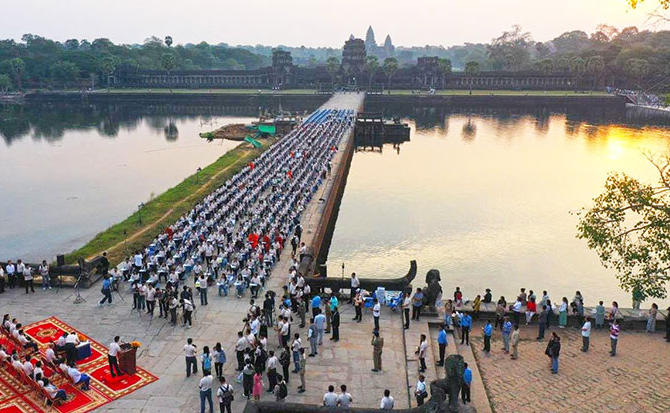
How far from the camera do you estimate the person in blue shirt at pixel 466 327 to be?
17.8m

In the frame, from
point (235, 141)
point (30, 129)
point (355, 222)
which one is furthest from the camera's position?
point (30, 129)

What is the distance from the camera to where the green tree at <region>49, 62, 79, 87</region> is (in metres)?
128

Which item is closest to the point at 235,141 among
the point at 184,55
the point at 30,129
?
the point at 30,129

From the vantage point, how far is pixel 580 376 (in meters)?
16.5

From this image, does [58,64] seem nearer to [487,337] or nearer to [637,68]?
[637,68]

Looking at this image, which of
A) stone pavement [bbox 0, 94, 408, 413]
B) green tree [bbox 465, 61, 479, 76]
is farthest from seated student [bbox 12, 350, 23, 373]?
green tree [bbox 465, 61, 479, 76]

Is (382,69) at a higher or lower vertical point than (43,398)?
higher

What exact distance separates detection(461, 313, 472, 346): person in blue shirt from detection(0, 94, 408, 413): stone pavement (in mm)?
1984

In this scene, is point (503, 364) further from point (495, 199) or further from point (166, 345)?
point (495, 199)

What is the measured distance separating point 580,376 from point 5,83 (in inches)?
5372

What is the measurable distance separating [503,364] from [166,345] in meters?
10.2

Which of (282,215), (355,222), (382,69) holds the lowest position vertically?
(355,222)

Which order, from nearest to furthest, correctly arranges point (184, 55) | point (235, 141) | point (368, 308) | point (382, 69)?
point (368, 308) < point (235, 141) < point (382, 69) < point (184, 55)

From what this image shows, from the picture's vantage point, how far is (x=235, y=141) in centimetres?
7156
